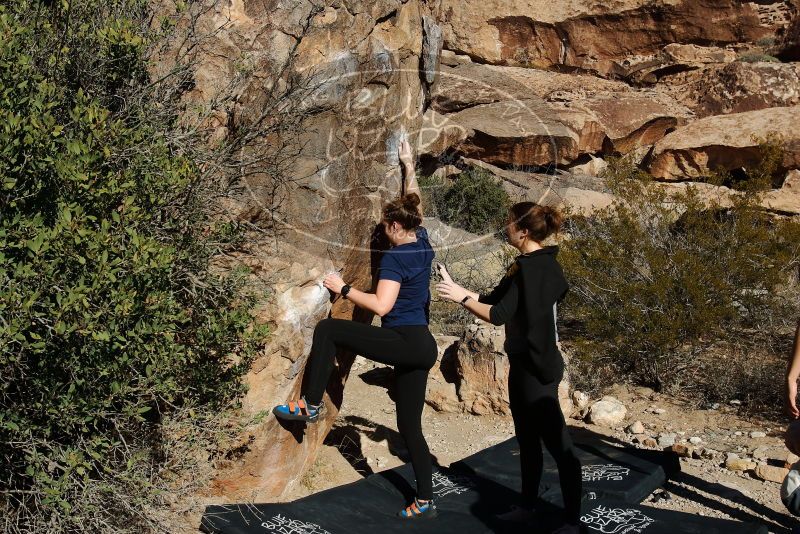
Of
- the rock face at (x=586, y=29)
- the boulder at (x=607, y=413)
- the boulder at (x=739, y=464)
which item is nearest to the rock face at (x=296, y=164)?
the boulder at (x=607, y=413)

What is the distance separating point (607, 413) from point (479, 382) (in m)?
0.99

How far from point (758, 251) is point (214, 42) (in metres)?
5.05

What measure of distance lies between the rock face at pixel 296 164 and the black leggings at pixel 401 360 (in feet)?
1.08

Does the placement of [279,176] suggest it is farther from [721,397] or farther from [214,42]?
[721,397]

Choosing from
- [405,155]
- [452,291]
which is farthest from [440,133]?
[452,291]

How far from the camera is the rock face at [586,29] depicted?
19.9 metres

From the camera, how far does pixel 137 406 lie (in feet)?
11.7

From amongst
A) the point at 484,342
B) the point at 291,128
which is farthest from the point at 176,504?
the point at 484,342

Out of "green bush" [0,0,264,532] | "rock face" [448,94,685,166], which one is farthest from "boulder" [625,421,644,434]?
"rock face" [448,94,685,166]

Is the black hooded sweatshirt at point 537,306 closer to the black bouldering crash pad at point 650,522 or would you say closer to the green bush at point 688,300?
the black bouldering crash pad at point 650,522

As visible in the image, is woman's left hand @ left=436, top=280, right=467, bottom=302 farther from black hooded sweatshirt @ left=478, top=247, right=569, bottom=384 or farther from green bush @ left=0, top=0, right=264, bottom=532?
green bush @ left=0, top=0, right=264, bottom=532

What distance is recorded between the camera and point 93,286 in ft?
10.0

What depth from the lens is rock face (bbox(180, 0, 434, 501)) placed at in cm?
448

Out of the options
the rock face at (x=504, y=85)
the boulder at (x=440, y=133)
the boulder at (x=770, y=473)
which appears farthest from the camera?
the rock face at (x=504, y=85)
